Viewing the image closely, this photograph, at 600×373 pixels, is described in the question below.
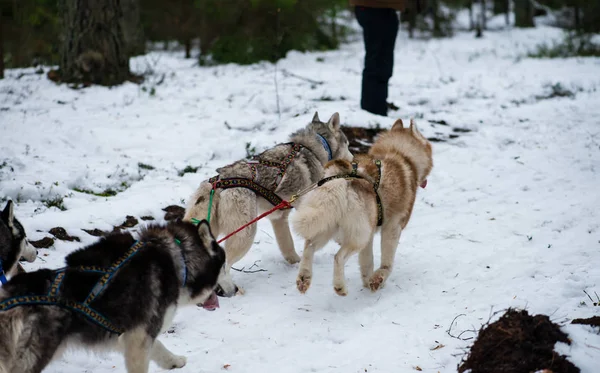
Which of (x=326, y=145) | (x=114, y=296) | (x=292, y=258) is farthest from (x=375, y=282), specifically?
(x=114, y=296)

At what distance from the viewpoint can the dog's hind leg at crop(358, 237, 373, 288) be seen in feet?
16.9

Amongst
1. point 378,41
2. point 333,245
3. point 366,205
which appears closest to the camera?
point 366,205

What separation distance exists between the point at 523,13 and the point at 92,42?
1944 centimetres

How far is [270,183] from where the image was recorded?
5.11 metres

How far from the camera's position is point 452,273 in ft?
17.3

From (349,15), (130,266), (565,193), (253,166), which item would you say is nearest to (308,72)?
(565,193)

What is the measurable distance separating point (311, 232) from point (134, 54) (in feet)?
40.3

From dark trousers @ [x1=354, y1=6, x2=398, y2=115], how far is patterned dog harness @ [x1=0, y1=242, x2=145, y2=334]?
6637mm

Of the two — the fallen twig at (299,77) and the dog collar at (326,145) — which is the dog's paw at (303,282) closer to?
the dog collar at (326,145)

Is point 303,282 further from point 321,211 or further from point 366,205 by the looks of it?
point 366,205

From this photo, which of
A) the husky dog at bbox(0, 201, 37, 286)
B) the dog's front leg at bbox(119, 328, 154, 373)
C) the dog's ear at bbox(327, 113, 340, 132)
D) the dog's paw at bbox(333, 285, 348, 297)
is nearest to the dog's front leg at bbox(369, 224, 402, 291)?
the dog's paw at bbox(333, 285, 348, 297)

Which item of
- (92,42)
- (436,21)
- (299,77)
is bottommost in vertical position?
(299,77)

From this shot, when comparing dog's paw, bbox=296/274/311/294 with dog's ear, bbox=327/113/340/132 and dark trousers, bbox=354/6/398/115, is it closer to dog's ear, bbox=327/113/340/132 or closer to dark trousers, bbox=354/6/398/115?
dog's ear, bbox=327/113/340/132

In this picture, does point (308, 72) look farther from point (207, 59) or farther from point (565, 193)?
point (565, 193)
